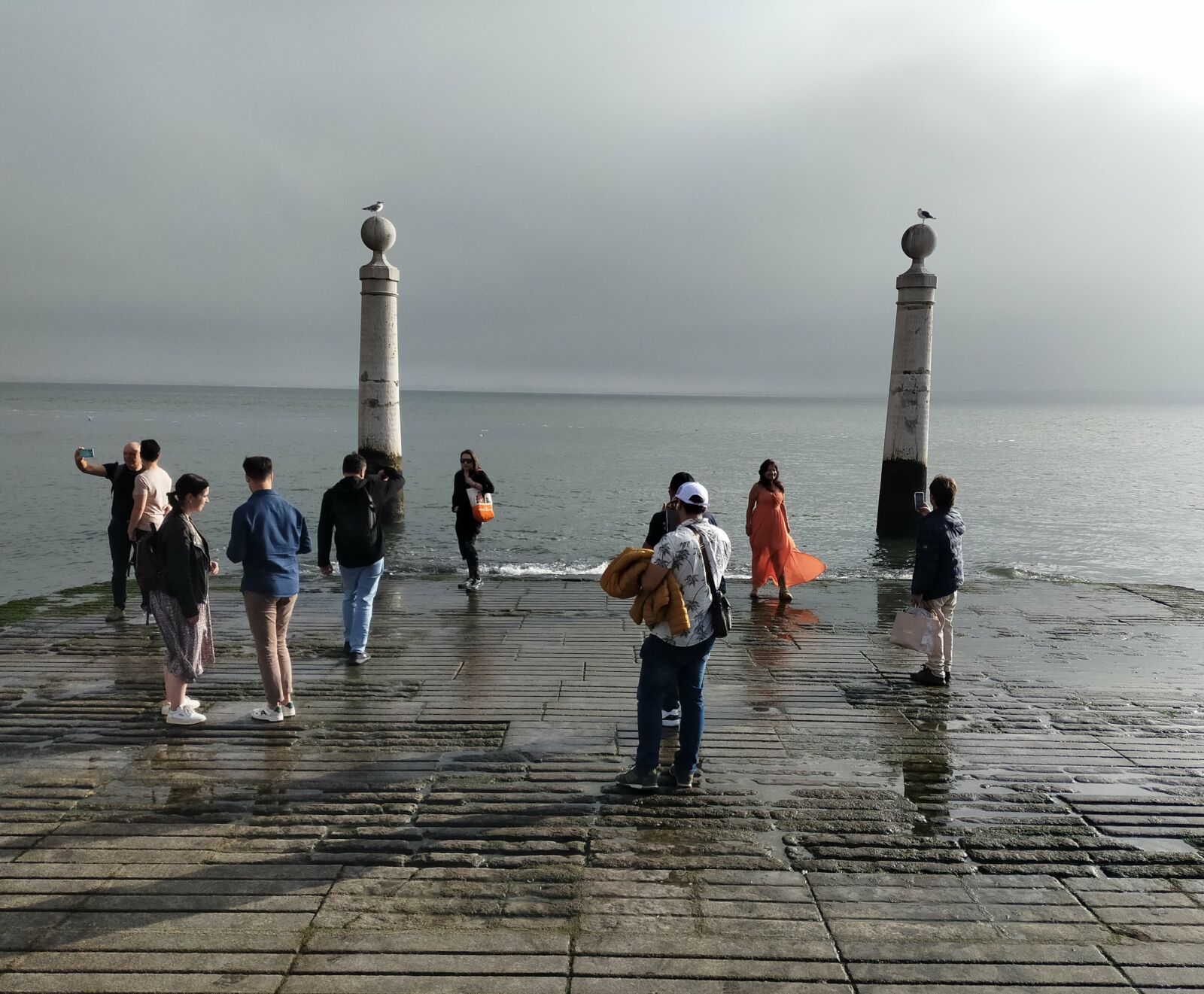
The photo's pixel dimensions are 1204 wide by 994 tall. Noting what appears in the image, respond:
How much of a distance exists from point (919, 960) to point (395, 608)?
335 inches

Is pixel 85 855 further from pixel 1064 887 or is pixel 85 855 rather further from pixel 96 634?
pixel 96 634

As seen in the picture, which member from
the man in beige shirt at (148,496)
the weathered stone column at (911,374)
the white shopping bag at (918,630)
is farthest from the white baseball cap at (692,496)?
the weathered stone column at (911,374)

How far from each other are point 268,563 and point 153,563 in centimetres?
85

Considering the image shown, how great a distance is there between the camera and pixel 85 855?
4.86 m

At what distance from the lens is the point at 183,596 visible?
21.9ft

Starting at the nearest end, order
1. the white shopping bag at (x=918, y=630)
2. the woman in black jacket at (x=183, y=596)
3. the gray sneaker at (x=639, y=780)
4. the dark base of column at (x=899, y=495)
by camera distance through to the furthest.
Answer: the gray sneaker at (x=639, y=780) < the woman in black jacket at (x=183, y=596) < the white shopping bag at (x=918, y=630) < the dark base of column at (x=899, y=495)

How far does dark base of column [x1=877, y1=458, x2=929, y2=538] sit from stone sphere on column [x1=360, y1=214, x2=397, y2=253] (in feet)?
39.0

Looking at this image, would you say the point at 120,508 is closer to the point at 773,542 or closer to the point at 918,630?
the point at 773,542

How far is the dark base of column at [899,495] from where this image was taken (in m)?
20.7

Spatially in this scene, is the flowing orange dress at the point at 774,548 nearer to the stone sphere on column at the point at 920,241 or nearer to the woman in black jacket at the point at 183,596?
the woman in black jacket at the point at 183,596

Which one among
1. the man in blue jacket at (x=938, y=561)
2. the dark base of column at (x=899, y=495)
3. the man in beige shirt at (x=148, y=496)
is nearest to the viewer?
the man in blue jacket at (x=938, y=561)

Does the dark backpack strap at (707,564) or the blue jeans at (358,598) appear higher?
the dark backpack strap at (707,564)

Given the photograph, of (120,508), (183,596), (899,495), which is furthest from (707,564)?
(899,495)

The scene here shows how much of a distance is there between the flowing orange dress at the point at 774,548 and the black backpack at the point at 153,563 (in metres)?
7.43
